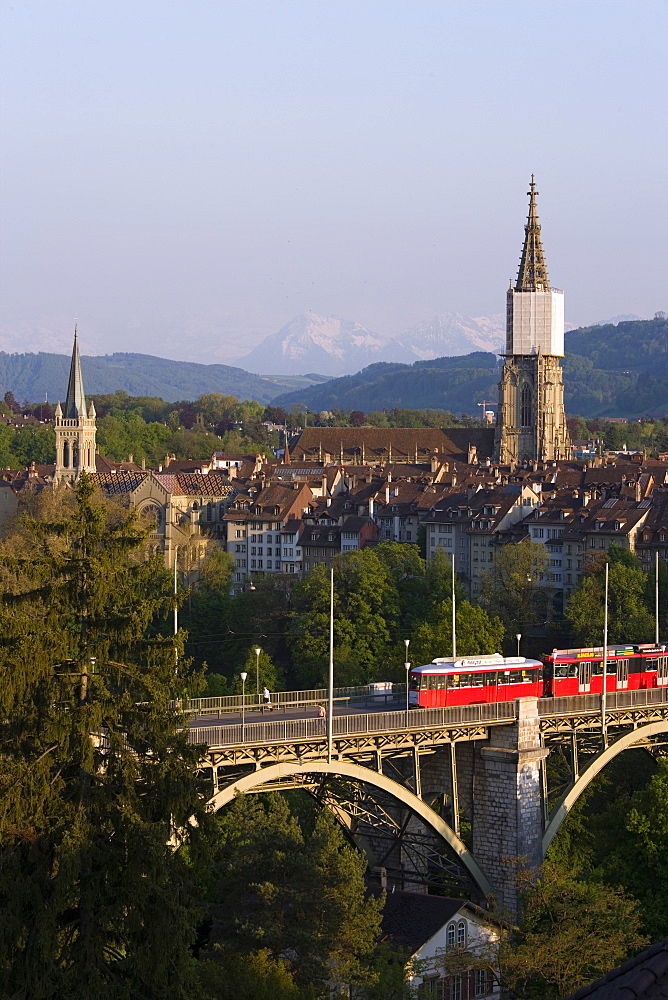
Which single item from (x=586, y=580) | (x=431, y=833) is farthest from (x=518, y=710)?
(x=586, y=580)

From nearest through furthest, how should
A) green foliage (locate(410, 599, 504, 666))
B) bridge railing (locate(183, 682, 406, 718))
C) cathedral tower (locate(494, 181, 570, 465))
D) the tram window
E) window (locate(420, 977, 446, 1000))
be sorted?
window (locate(420, 977, 446, 1000)) < bridge railing (locate(183, 682, 406, 718)) < the tram window < green foliage (locate(410, 599, 504, 666)) < cathedral tower (locate(494, 181, 570, 465))

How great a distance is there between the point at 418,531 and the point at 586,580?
2772cm

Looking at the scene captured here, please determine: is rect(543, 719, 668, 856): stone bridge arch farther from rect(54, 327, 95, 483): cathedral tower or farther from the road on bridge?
rect(54, 327, 95, 483): cathedral tower

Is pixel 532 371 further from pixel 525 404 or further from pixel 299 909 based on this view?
pixel 299 909

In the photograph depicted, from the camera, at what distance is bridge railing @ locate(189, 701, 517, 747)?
140ft

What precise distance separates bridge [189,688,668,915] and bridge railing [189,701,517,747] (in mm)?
46

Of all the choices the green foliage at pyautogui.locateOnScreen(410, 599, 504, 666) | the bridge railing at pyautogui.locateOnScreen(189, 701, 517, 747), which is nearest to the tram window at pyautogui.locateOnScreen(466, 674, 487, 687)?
the bridge railing at pyautogui.locateOnScreen(189, 701, 517, 747)

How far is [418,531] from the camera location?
397ft

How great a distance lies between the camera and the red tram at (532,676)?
52.4 m

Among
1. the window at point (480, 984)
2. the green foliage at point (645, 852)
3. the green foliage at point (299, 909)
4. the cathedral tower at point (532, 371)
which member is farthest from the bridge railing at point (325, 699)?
the cathedral tower at point (532, 371)

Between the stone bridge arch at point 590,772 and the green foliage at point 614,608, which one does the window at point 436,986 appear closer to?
the stone bridge arch at point 590,772

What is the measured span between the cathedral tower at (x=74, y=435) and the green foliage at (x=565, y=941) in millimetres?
113862

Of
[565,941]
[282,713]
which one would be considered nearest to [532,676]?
[282,713]

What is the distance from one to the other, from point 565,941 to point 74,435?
118m
